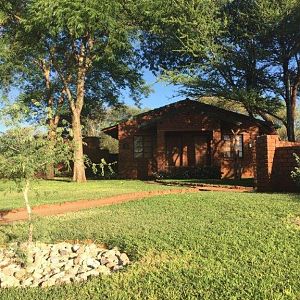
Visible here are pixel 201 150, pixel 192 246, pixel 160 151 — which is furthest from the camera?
Result: pixel 201 150

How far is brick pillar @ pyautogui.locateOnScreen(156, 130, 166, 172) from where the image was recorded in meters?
28.3

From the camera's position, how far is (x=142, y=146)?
30.0 meters

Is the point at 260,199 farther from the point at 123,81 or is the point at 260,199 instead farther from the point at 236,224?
the point at 123,81

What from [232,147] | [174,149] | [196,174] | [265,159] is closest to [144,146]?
[174,149]

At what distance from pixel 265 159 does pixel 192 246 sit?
8213mm

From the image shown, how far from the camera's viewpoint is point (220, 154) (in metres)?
28.8

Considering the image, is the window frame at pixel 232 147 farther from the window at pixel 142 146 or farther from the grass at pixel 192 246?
the grass at pixel 192 246

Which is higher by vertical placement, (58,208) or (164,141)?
(164,141)

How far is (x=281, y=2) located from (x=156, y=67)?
8.79m

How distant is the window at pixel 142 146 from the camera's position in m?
29.9

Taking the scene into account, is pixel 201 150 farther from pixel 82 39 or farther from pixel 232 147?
pixel 82 39

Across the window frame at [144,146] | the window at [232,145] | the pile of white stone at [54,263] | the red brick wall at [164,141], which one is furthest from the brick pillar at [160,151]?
the pile of white stone at [54,263]

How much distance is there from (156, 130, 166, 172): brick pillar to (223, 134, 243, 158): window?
3.84 metres

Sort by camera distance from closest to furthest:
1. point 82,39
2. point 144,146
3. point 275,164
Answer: point 275,164 → point 82,39 → point 144,146
